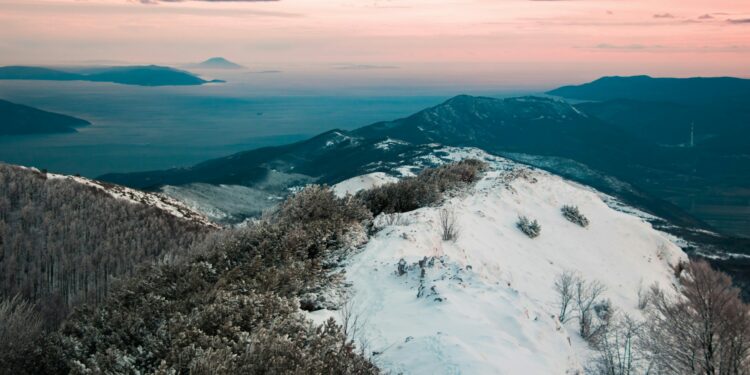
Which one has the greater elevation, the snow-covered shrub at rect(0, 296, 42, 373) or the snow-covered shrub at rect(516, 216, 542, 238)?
the snow-covered shrub at rect(0, 296, 42, 373)

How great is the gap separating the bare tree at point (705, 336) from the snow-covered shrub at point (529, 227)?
8.98 meters

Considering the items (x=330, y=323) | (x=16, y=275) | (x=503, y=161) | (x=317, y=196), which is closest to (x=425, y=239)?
(x=317, y=196)

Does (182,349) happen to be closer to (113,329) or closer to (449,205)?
(113,329)

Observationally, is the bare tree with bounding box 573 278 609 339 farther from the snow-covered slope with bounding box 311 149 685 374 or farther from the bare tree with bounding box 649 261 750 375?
the bare tree with bounding box 649 261 750 375

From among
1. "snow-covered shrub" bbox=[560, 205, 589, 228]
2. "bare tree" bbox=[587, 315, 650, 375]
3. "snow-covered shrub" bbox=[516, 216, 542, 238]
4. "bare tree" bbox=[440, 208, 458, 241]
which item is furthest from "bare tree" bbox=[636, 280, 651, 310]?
"bare tree" bbox=[440, 208, 458, 241]

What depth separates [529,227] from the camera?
2219cm

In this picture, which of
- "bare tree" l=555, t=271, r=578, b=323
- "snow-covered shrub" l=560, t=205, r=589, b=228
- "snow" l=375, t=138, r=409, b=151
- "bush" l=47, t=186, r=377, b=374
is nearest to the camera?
"bush" l=47, t=186, r=377, b=374

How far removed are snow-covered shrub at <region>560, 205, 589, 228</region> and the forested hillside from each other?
71.9ft

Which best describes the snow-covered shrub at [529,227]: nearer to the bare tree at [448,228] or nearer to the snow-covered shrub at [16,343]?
the bare tree at [448,228]

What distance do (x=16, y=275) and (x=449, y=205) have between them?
27.9 m

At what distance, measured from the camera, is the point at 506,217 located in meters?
23.2

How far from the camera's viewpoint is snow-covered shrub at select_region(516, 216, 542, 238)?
72.0 feet

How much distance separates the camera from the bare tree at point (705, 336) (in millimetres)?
10969

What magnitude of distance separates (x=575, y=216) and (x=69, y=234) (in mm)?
34319
